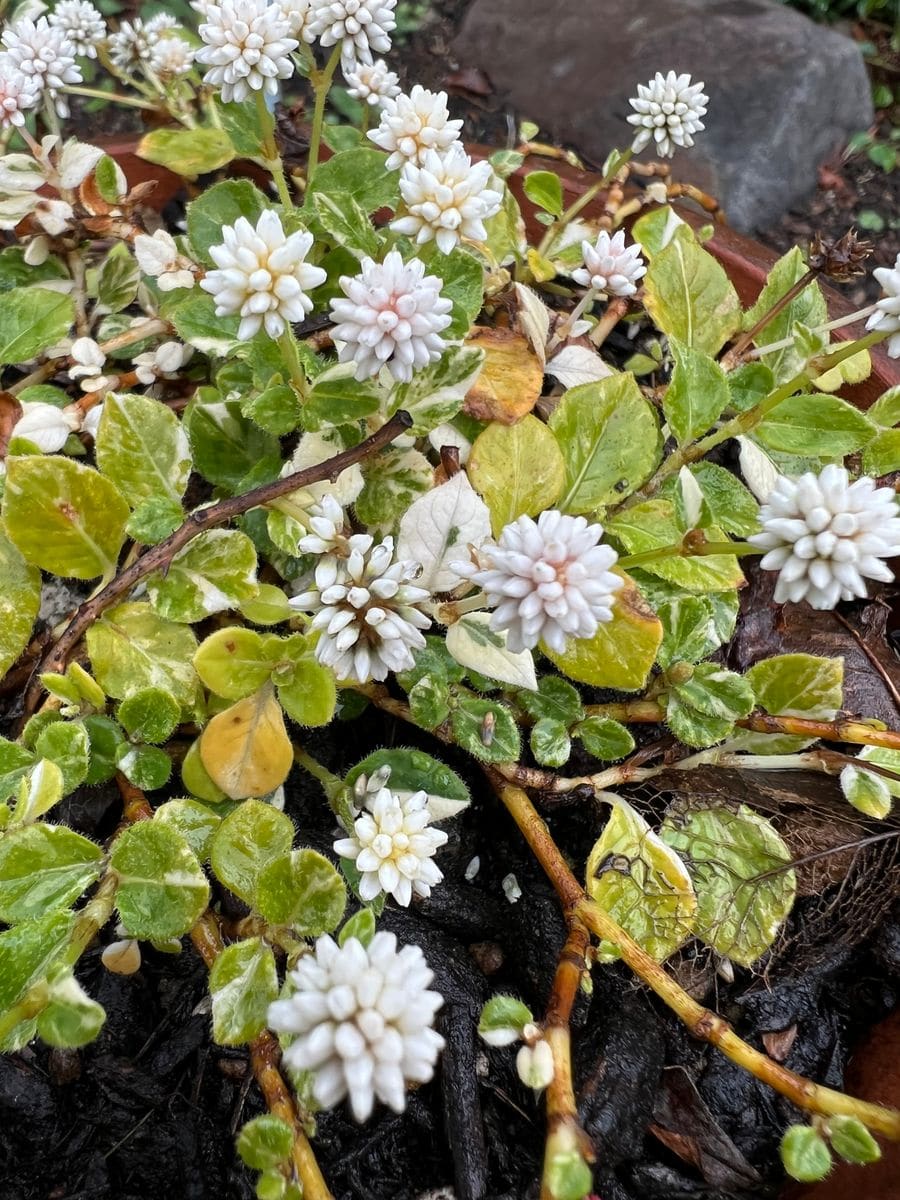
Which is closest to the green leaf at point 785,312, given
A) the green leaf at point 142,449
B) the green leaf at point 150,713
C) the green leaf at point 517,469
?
the green leaf at point 517,469

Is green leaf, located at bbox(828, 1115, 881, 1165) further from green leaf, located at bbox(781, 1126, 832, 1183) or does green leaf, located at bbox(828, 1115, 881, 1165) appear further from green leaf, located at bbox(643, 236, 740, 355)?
green leaf, located at bbox(643, 236, 740, 355)

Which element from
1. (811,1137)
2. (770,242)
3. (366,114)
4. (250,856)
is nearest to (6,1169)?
(250,856)

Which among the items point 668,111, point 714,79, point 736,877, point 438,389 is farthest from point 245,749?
point 714,79

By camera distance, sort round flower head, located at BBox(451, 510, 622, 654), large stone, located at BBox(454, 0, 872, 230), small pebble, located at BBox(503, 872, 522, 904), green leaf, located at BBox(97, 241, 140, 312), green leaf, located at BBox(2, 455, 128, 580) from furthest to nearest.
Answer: large stone, located at BBox(454, 0, 872, 230) → green leaf, located at BBox(97, 241, 140, 312) → small pebble, located at BBox(503, 872, 522, 904) → green leaf, located at BBox(2, 455, 128, 580) → round flower head, located at BBox(451, 510, 622, 654)

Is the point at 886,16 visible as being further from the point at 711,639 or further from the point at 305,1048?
the point at 305,1048

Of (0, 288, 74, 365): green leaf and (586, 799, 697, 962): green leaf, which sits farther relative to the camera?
(0, 288, 74, 365): green leaf

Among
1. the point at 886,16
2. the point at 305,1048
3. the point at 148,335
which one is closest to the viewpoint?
the point at 305,1048

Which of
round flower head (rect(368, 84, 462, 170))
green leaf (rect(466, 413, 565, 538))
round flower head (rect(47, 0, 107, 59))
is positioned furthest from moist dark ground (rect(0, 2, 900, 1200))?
round flower head (rect(47, 0, 107, 59))
